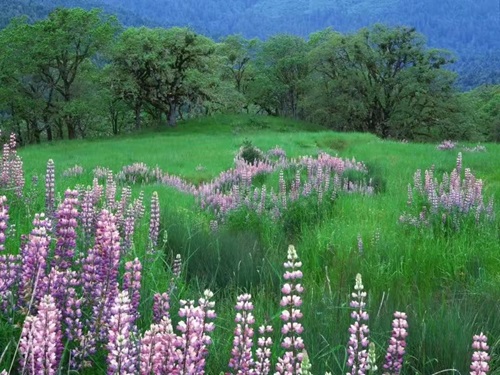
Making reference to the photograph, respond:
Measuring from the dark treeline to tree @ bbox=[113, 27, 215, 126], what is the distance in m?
0.07

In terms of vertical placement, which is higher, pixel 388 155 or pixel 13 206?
pixel 13 206

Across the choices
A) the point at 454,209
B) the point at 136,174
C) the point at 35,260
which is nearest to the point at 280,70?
the point at 136,174

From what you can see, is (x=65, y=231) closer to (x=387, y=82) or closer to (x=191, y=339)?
(x=191, y=339)

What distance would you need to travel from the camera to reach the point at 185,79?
3847 centimetres

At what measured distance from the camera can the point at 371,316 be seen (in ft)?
11.3

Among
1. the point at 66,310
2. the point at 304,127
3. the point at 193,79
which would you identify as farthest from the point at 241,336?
the point at 304,127

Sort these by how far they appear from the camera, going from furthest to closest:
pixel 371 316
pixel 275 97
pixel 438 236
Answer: pixel 275 97 → pixel 438 236 → pixel 371 316

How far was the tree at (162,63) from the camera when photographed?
3641 centimetres

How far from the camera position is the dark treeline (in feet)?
123

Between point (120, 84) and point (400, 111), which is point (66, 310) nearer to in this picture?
point (120, 84)

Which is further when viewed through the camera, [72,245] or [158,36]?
[158,36]

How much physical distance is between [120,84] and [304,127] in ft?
53.6

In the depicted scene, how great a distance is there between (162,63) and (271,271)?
33420 millimetres

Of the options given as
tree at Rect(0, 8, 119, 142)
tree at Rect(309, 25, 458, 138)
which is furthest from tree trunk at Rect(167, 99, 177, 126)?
tree at Rect(309, 25, 458, 138)
